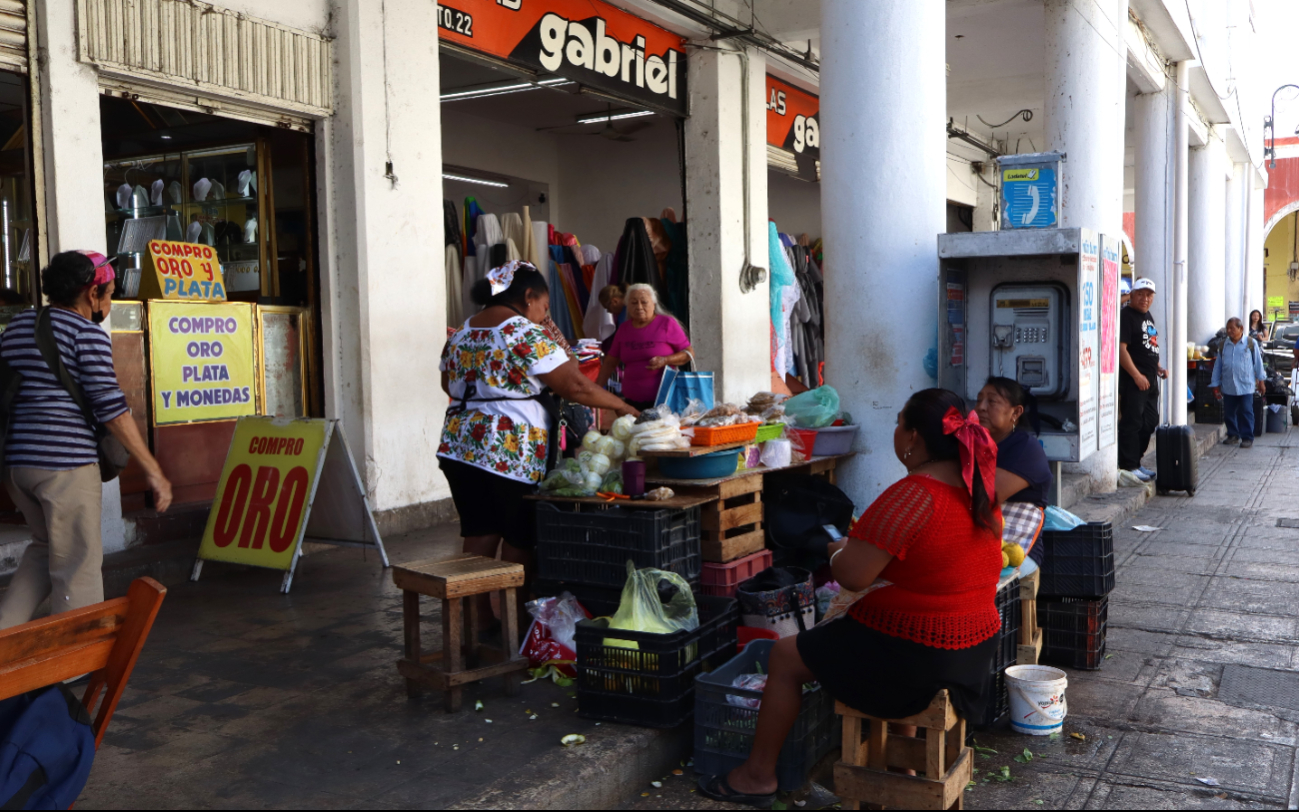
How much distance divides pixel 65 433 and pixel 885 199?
13.0 ft

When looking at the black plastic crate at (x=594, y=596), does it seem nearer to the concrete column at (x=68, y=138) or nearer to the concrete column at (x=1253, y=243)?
the concrete column at (x=68, y=138)

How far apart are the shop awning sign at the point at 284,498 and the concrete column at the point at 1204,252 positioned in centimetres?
1634

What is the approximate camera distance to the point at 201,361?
6.52m

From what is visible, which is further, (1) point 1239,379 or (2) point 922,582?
(1) point 1239,379

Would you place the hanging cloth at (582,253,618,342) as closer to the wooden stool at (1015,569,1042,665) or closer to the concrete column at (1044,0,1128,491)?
the concrete column at (1044,0,1128,491)

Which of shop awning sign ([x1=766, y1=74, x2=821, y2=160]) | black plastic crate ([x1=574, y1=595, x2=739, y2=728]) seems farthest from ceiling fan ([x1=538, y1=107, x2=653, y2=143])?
black plastic crate ([x1=574, y1=595, x2=739, y2=728])

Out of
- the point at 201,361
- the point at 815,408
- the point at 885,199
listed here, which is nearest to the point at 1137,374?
the point at 885,199

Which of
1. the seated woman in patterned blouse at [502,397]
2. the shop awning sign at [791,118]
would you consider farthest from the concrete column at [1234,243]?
the seated woman in patterned blouse at [502,397]

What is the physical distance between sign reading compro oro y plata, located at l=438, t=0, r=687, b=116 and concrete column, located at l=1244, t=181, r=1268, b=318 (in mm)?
19663

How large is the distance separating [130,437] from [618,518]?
1942 mm

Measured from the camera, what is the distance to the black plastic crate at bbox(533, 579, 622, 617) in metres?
4.42

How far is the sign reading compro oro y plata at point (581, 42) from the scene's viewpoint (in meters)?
7.69

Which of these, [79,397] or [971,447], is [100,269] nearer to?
[79,397]

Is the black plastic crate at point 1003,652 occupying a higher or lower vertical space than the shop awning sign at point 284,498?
lower
